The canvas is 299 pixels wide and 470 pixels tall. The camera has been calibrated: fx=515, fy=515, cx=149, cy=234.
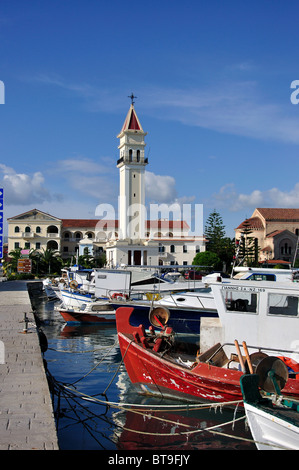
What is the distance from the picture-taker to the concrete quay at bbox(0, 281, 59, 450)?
23.7 ft

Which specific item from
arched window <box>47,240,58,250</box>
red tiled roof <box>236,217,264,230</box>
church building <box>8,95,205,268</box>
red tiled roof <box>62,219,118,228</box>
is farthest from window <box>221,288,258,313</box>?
red tiled roof <box>62,219,118,228</box>

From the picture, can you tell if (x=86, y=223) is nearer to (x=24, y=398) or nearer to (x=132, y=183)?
(x=132, y=183)

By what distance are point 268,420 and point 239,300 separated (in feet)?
16.8

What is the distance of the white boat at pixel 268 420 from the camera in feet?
26.0

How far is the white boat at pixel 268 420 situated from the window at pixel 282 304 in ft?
13.4

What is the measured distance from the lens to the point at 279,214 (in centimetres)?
8656

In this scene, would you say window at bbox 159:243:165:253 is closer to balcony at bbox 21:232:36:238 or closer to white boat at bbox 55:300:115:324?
balcony at bbox 21:232:36:238

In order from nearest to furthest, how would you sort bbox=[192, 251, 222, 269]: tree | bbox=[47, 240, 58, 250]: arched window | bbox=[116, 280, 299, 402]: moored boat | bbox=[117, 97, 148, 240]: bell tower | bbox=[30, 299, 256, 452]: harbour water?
bbox=[30, 299, 256, 452]: harbour water → bbox=[116, 280, 299, 402]: moored boat → bbox=[192, 251, 222, 269]: tree → bbox=[117, 97, 148, 240]: bell tower → bbox=[47, 240, 58, 250]: arched window

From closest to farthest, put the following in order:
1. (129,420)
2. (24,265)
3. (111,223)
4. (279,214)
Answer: (129,420)
(24,265)
(279,214)
(111,223)

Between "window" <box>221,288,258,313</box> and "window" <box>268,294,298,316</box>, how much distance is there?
0.39m

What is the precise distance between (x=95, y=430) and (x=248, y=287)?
16.2ft

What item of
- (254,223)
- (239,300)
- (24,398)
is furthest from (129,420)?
(254,223)

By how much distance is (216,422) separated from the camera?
37.8 feet
